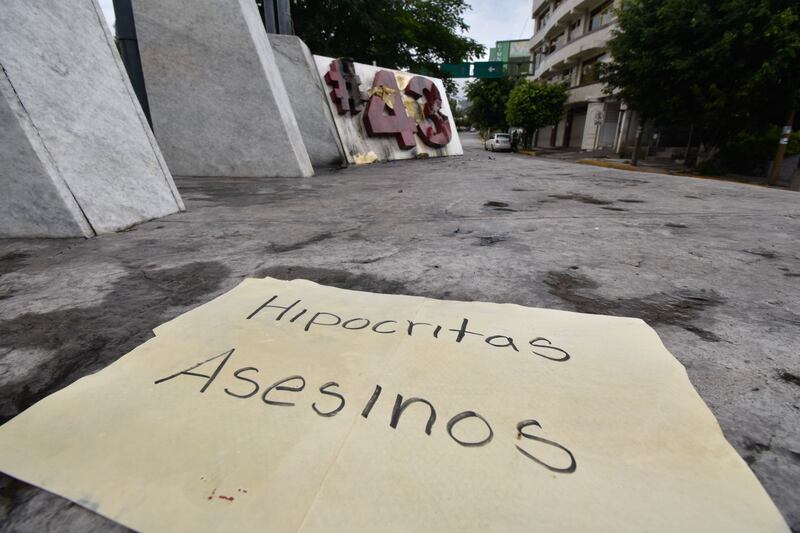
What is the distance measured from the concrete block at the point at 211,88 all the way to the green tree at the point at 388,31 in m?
10.9

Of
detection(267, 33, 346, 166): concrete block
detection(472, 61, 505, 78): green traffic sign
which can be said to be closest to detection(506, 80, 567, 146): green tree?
detection(472, 61, 505, 78): green traffic sign

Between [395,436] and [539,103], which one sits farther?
[539,103]

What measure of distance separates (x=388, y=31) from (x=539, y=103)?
9.94 meters

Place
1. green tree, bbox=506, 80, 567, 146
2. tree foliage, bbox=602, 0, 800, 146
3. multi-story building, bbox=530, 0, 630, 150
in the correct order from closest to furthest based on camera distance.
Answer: tree foliage, bbox=602, 0, 800, 146 → multi-story building, bbox=530, 0, 630, 150 → green tree, bbox=506, 80, 567, 146

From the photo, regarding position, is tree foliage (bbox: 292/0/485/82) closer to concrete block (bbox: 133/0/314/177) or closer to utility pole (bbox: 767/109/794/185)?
concrete block (bbox: 133/0/314/177)

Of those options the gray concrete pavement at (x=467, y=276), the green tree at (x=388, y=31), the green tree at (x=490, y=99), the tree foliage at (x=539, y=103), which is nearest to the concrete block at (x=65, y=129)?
the gray concrete pavement at (x=467, y=276)

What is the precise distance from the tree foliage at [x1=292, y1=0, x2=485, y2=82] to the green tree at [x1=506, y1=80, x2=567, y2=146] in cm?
379

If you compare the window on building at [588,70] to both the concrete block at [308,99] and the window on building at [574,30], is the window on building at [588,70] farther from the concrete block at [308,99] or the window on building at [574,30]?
the concrete block at [308,99]

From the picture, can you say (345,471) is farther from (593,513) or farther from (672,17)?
(672,17)

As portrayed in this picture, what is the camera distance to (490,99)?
28.6 meters

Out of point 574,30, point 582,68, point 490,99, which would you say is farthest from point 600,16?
point 490,99

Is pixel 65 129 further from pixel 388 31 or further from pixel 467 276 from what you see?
pixel 388 31

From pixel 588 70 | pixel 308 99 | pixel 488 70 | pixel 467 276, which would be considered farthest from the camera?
pixel 488 70

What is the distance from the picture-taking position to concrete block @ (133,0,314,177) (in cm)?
435
